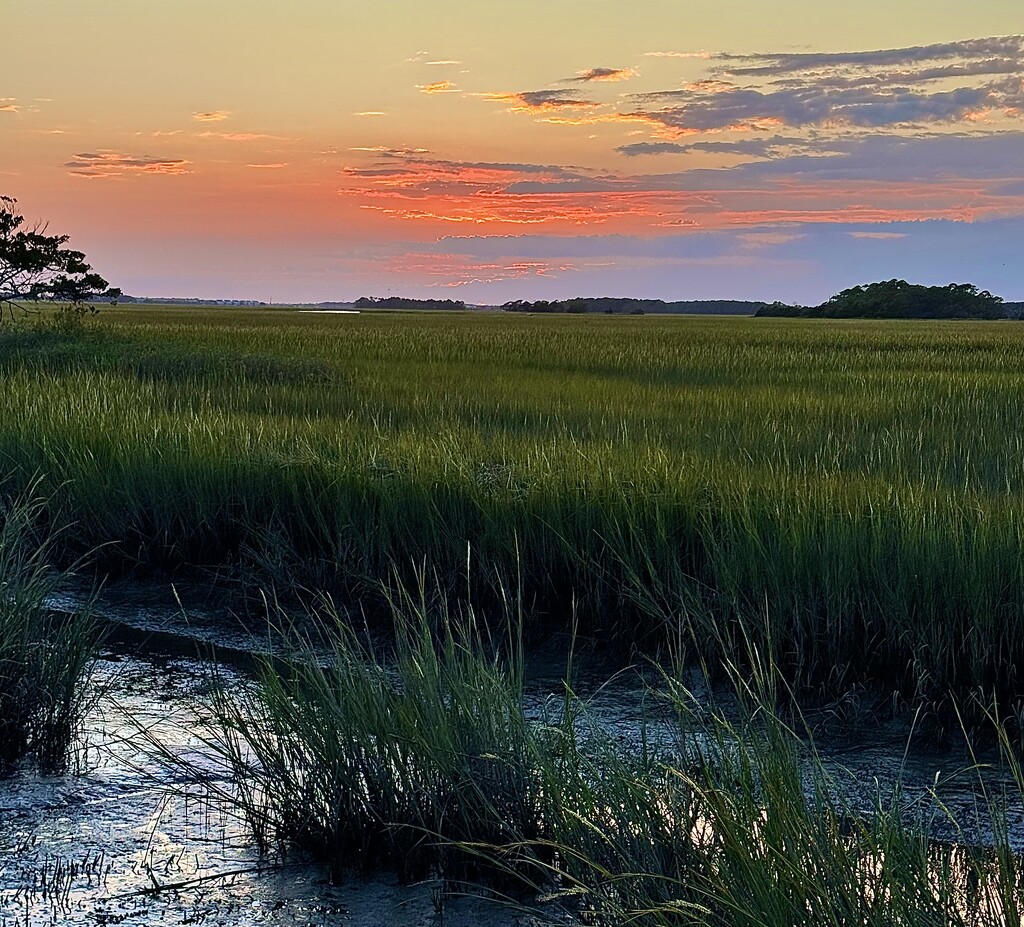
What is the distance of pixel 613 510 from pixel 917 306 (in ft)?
348

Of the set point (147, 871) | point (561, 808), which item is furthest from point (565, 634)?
point (561, 808)

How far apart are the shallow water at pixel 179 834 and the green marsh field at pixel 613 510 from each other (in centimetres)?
58

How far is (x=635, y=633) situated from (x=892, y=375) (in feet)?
46.3

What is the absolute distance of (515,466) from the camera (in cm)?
757

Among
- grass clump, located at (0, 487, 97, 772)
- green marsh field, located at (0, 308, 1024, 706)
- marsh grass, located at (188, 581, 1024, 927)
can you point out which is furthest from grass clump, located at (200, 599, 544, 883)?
grass clump, located at (0, 487, 97, 772)

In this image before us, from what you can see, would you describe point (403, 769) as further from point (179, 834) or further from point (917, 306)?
point (917, 306)

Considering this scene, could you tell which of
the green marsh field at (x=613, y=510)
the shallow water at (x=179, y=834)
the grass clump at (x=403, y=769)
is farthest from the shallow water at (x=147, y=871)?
the green marsh field at (x=613, y=510)

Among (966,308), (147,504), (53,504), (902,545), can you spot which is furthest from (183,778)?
(966,308)

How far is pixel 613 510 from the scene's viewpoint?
6539 millimetres

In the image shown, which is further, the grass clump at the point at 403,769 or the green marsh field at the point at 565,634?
the grass clump at the point at 403,769

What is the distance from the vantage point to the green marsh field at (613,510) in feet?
17.9

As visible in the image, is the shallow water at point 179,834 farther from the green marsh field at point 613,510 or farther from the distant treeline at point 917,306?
the distant treeline at point 917,306

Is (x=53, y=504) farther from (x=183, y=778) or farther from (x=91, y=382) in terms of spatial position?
(x=91, y=382)

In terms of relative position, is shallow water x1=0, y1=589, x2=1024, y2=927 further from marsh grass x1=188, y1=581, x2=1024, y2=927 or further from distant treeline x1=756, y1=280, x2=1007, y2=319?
distant treeline x1=756, y1=280, x2=1007, y2=319
